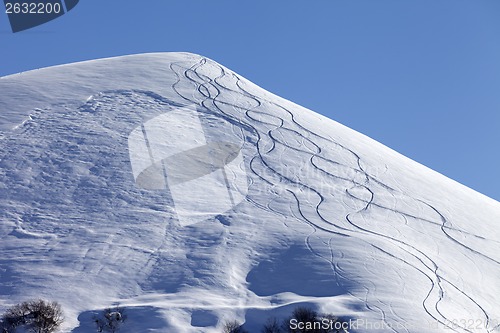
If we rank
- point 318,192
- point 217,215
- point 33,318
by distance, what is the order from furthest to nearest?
point 318,192
point 217,215
point 33,318

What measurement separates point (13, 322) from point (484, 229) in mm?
24992

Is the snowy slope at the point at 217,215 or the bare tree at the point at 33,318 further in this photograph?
the snowy slope at the point at 217,215

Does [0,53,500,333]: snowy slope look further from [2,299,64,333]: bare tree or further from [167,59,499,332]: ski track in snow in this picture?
[2,299,64,333]: bare tree

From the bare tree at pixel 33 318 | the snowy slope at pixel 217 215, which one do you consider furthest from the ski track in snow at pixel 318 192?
the bare tree at pixel 33 318

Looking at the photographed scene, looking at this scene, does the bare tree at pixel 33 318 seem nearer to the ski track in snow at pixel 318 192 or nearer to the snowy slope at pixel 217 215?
the snowy slope at pixel 217 215

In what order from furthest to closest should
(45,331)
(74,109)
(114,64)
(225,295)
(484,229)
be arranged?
(114,64)
(74,109)
(484,229)
(225,295)
(45,331)

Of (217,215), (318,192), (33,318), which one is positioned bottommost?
(33,318)

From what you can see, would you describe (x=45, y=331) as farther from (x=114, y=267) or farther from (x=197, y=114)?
(x=197, y=114)

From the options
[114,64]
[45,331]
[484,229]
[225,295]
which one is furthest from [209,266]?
[114,64]

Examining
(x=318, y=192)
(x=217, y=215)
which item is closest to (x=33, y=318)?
(x=217, y=215)

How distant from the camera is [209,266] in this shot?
106 ft

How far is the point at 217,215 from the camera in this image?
36938mm

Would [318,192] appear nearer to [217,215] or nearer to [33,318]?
[217,215]

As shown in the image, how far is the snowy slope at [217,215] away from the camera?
30.3 m
